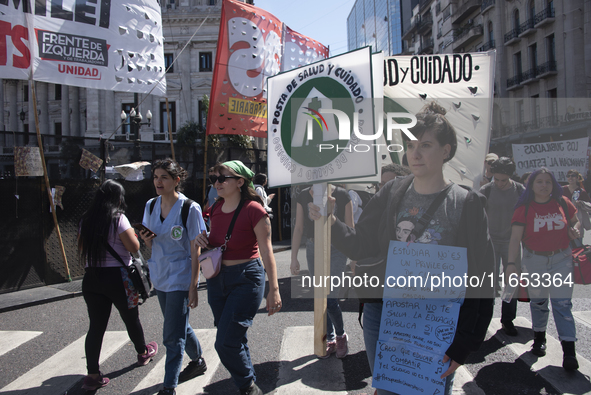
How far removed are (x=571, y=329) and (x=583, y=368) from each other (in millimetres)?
415

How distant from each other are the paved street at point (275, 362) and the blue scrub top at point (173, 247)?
3.06 feet

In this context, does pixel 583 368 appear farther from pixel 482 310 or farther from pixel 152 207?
pixel 152 207

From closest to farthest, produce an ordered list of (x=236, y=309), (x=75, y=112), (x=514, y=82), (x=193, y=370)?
(x=236, y=309)
(x=193, y=370)
(x=514, y=82)
(x=75, y=112)

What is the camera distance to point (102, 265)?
3584mm

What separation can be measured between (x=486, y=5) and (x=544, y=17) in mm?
8385

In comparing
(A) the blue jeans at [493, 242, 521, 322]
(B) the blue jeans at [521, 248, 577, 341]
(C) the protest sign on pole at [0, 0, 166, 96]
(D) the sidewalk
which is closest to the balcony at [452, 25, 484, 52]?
(C) the protest sign on pole at [0, 0, 166, 96]

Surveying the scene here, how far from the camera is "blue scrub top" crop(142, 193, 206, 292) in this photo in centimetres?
334

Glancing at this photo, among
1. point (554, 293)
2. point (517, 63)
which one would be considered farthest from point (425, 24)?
point (554, 293)

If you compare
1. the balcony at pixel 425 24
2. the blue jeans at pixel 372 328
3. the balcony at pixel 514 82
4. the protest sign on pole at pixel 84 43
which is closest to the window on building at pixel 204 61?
the balcony at pixel 514 82

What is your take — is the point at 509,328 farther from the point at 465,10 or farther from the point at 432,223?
the point at 465,10

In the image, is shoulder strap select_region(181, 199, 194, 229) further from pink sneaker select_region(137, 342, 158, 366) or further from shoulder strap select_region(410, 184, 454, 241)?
shoulder strap select_region(410, 184, 454, 241)

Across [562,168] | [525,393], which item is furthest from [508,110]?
[525,393]

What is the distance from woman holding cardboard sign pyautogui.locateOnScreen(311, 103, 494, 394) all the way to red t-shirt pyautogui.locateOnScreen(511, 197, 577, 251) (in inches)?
74.5

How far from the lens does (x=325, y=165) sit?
266 cm
